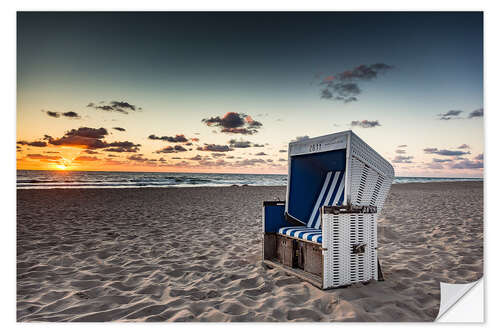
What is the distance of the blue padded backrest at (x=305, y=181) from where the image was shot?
13.7 ft

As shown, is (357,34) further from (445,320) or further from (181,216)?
(181,216)

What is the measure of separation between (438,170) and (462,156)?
1.50m

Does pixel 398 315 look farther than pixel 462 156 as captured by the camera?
No

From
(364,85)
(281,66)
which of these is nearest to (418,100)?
(364,85)

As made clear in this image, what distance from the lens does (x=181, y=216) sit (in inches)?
338

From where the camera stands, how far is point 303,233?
3.65 meters

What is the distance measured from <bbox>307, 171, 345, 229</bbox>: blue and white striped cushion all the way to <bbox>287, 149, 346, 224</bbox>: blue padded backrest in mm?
37

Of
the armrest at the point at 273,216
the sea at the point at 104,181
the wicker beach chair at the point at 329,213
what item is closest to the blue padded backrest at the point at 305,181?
the wicker beach chair at the point at 329,213

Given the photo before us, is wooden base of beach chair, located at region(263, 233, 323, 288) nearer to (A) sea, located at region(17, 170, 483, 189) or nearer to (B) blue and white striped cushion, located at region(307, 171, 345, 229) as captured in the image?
(B) blue and white striped cushion, located at region(307, 171, 345, 229)

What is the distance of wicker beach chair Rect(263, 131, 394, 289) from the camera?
10.5 ft

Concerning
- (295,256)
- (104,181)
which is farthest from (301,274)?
(104,181)

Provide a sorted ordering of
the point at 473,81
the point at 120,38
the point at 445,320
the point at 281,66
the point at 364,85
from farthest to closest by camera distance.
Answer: the point at 364,85
the point at 281,66
the point at 120,38
the point at 473,81
the point at 445,320
